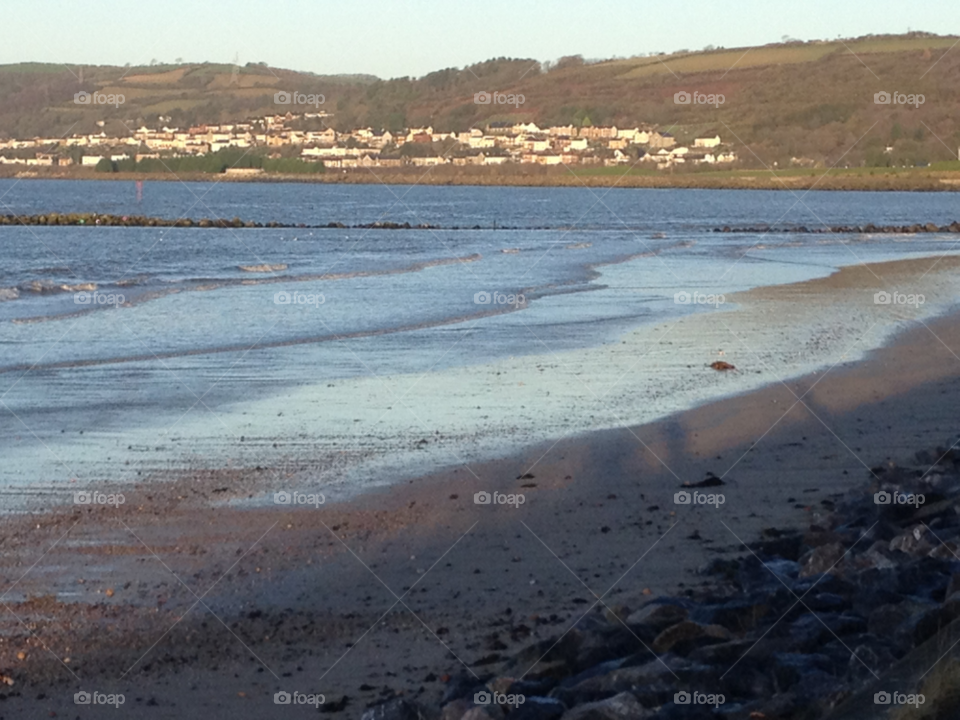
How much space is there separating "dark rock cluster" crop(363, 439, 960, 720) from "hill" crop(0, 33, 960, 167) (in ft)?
366

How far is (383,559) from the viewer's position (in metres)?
7.39

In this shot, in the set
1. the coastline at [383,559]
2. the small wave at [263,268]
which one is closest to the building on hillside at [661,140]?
the small wave at [263,268]

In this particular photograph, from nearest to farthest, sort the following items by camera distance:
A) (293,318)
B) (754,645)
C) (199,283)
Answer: (754,645) → (293,318) → (199,283)

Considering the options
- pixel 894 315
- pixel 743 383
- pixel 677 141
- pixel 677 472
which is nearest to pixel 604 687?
pixel 677 472

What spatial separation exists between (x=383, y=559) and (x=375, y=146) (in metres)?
156

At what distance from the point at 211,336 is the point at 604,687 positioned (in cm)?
1336

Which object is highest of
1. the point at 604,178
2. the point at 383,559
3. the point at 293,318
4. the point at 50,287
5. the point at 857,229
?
the point at 383,559

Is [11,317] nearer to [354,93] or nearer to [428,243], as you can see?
[428,243]

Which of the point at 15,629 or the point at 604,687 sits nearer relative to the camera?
→ the point at 604,687

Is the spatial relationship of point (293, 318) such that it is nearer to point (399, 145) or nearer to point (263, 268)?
point (263, 268)

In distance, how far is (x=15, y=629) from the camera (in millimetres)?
6207

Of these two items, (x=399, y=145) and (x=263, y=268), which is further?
(x=399, y=145)

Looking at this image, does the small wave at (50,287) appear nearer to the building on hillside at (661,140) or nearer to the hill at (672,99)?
the hill at (672,99)

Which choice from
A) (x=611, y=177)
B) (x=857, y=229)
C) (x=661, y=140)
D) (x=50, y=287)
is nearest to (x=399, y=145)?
(x=611, y=177)
